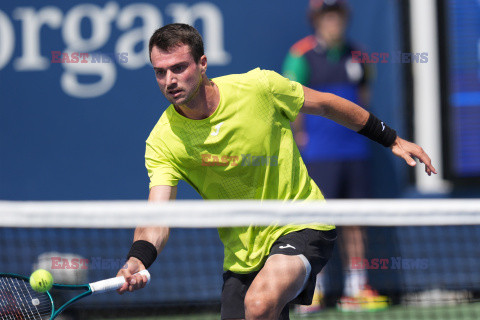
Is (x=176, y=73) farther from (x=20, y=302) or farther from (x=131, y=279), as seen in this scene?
(x=20, y=302)

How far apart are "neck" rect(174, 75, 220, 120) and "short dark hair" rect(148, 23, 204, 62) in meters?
0.14

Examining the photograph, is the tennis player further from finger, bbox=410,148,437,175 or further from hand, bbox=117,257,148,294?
hand, bbox=117,257,148,294

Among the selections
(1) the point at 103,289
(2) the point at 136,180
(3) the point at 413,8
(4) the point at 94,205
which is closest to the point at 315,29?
(3) the point at 413,8

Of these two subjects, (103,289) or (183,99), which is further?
(183,99)

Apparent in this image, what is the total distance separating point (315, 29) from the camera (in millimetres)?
6230

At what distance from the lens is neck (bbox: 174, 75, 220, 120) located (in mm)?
4027

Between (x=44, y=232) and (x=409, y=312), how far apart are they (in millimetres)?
2583

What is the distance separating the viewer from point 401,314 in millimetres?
6031

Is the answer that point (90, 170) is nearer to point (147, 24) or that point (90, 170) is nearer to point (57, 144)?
point (57, 144)

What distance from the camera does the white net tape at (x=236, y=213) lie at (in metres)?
4.10

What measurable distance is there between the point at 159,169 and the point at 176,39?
59 cm

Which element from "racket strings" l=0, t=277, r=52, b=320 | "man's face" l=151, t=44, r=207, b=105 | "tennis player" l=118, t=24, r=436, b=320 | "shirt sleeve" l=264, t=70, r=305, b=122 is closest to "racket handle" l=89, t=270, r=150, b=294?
"tennis player" l=118, t=24, r=436, b=320

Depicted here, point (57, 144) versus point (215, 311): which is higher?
point (57, 144)

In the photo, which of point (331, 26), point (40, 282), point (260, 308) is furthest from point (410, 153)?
point (331, 26)
